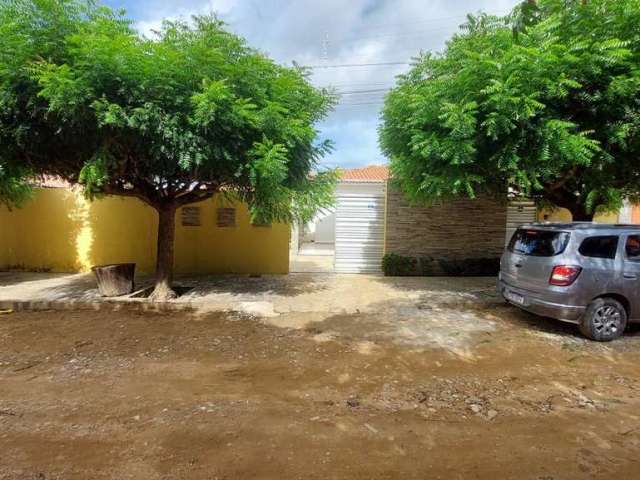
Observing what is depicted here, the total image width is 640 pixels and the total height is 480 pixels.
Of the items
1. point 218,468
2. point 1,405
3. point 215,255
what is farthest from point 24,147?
point 218,468

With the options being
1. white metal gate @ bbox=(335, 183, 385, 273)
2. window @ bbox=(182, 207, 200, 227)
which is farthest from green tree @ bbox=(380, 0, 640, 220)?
window @ bbox=(182, 207, 200, 227)

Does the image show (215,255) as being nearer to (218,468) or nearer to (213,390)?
(213,390)

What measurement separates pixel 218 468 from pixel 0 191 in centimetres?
898

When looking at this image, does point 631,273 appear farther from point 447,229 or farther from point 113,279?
point 113,279

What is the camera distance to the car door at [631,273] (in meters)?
5.13

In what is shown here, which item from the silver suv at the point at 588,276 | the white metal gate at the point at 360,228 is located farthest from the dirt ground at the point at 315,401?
the white metal gate at the point at 360,228

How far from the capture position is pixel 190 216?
9953 millimetres

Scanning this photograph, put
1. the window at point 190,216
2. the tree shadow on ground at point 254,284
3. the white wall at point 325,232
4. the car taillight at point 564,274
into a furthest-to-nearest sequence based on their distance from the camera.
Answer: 1. the white wall at point 325,232
2. the window at point 190,216
3. the tree shadow on ground at point 254,284
4. the car taillight at point 564,274

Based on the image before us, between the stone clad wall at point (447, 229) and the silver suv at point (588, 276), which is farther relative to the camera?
the stone clad wall at point (447, 229)

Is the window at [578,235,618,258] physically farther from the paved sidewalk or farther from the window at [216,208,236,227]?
the window at [216,208,236,227]

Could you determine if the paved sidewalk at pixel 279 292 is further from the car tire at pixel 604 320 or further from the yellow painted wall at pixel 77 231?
the car tire at pixel 604 320

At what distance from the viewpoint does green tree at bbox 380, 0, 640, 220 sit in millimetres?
5266

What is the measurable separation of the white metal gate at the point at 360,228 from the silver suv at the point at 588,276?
207 inches

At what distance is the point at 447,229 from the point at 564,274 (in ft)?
17.7
